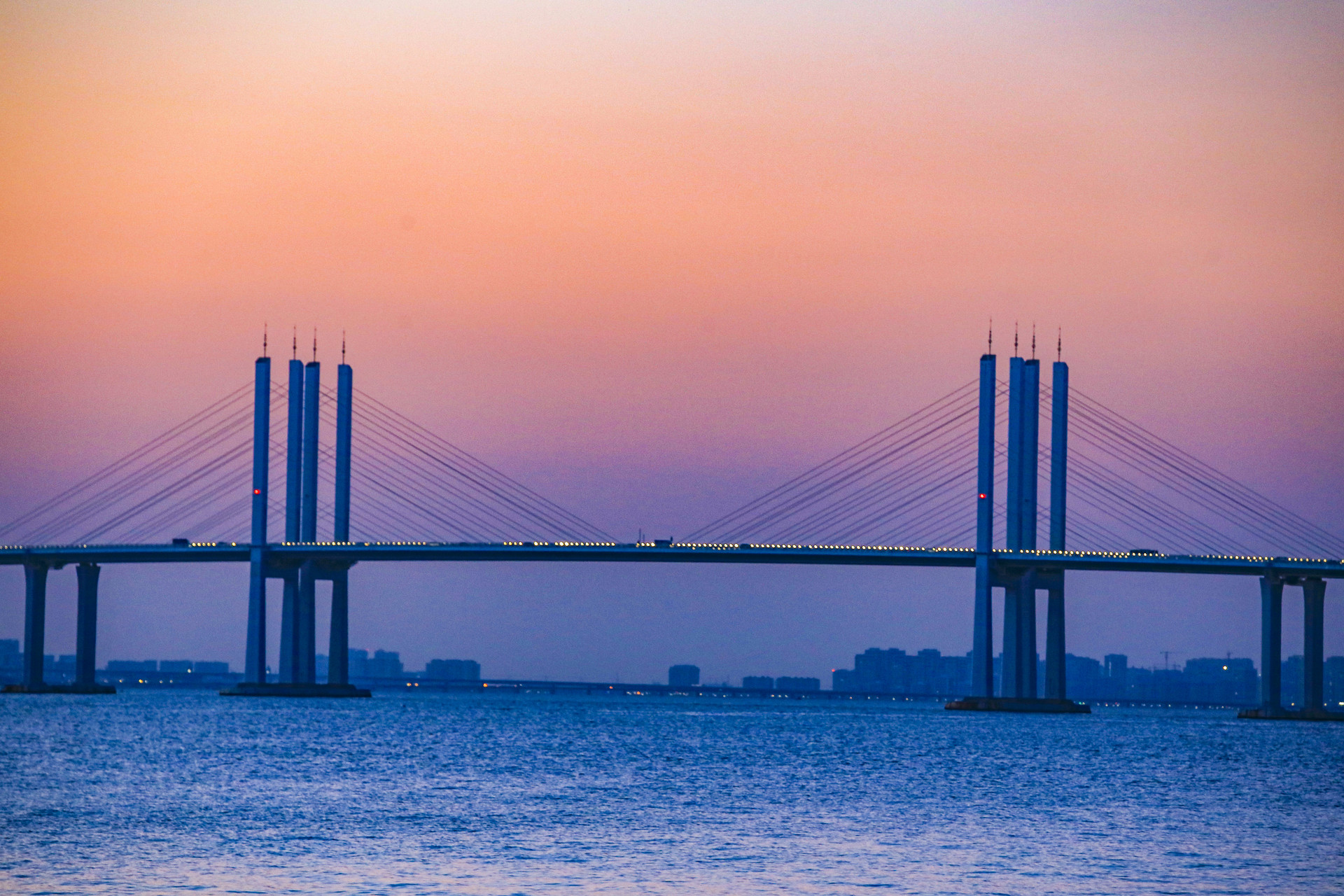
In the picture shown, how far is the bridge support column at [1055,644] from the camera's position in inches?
2496

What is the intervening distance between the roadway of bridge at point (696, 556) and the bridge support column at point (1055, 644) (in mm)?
1426

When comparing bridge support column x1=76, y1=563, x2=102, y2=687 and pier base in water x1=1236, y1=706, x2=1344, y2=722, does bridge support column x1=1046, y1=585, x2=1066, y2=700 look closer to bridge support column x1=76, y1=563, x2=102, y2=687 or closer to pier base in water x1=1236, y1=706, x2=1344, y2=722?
pier base in water x1=1236, y1=706, x2=1344, y2=722

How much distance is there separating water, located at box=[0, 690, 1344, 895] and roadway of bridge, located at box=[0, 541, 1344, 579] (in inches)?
376

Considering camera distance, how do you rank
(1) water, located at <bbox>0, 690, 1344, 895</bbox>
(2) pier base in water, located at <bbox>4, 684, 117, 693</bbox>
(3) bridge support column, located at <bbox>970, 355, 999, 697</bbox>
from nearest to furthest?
1. (1) water, located at <bbox>0, 690, 1344, 895</bbox>
2. (3) bridge support column, located at <bbox>970, 355, 999, 697</bbox>
3. (2) pier base in water, located at <bbox>4, 684, 117, 693</bbox>

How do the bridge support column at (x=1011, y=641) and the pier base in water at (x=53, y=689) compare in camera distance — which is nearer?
the bridge support column at (x=1011, y=641)

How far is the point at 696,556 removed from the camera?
65312 millimetres

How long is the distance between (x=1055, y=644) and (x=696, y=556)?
11.8m

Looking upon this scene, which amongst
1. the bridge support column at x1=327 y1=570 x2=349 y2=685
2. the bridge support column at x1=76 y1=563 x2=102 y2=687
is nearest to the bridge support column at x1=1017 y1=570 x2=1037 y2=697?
the bridge support column at x1=327 y1=570 x2=349 y2=685

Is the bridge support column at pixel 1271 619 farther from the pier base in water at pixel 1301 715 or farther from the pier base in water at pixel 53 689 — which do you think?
the pier base in water at pixel 53 689

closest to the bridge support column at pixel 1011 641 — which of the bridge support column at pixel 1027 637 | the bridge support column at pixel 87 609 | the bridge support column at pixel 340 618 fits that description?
the bridge support column at pixel 1027 637

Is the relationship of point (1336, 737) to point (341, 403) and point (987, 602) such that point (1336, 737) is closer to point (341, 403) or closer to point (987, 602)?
point (987, 602)

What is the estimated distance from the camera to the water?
21.4m

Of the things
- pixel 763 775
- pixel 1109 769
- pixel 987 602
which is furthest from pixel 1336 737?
pixel 763 775

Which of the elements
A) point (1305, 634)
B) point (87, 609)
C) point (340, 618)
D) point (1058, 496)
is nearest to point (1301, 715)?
point (1305, 634)
